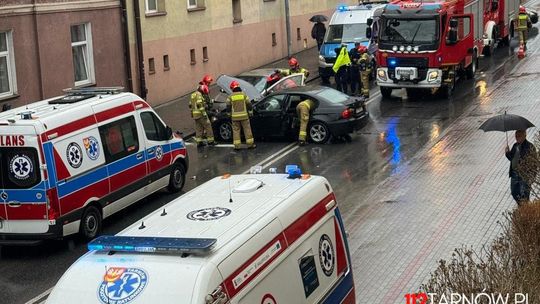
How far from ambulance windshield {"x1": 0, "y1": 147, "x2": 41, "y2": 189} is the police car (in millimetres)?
17299

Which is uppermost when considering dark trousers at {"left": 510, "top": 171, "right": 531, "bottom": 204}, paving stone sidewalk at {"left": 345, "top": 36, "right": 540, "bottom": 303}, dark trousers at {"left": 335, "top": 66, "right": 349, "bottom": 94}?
dark trousers at {"left": 335, "top": 66, "right": 349, "bottom": 94}

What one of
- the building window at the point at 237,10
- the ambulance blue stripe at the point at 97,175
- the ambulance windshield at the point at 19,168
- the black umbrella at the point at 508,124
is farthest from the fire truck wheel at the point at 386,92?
the ambulance windshield at the point at 19,168

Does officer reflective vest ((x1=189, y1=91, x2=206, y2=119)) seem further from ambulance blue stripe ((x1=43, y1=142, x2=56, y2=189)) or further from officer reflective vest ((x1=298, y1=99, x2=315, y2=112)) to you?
ambulance blue stripe ((x1=43, y1=142, x2=56, y2=189))

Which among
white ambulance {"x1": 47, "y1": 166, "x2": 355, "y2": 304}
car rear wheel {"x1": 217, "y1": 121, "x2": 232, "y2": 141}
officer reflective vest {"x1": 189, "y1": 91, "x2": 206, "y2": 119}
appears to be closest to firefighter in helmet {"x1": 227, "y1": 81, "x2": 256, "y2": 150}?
officer reflective vest {"x1": 189, "y1": 91, "x2": 206, "y2": 119}

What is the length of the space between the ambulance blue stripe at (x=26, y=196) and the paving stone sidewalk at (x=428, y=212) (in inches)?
179

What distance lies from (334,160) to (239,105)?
2.84m

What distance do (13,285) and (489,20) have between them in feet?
77.3

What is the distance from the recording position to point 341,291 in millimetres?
8531

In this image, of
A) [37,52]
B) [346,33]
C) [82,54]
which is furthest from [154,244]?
[346,33]

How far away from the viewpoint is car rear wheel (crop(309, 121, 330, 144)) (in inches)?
811

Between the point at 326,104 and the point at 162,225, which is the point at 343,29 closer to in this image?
the point at 326,104

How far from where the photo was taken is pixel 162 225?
298 inches

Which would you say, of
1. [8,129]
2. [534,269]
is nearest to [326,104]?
[8,129]

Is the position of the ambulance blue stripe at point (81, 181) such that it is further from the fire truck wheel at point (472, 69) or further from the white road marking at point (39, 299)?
the fire truck wheel at point (472, 69)
